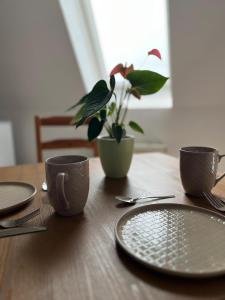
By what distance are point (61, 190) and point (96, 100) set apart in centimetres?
24

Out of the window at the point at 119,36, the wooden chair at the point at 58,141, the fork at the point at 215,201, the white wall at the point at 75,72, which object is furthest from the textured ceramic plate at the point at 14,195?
the window at the point at 119,36

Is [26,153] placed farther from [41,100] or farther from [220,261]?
[220,261]

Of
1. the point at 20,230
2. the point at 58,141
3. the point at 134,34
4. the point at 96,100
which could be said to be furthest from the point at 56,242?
the point at 134,34

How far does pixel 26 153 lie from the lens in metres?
2.61

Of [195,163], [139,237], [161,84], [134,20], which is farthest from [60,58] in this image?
[139,237]

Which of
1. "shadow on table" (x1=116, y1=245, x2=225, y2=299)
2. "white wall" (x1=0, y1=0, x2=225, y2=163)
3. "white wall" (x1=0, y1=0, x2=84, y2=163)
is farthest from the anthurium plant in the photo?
"white wall" (x1=0, y1=0, x2=84, y2=163)

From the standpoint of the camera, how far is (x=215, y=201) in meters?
0.60

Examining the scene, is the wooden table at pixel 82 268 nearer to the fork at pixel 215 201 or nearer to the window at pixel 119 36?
the fork at pixel 215 201

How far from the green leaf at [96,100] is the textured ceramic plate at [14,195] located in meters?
0.22

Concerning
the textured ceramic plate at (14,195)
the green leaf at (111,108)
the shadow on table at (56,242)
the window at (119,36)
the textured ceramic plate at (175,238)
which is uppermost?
the window at (119,36)

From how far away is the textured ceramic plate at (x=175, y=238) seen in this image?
0.36 meters

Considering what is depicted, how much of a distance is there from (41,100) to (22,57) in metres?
0.44

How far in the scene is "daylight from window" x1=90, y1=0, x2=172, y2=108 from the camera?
1998 mm

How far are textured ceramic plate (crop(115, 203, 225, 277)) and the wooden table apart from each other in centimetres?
2
